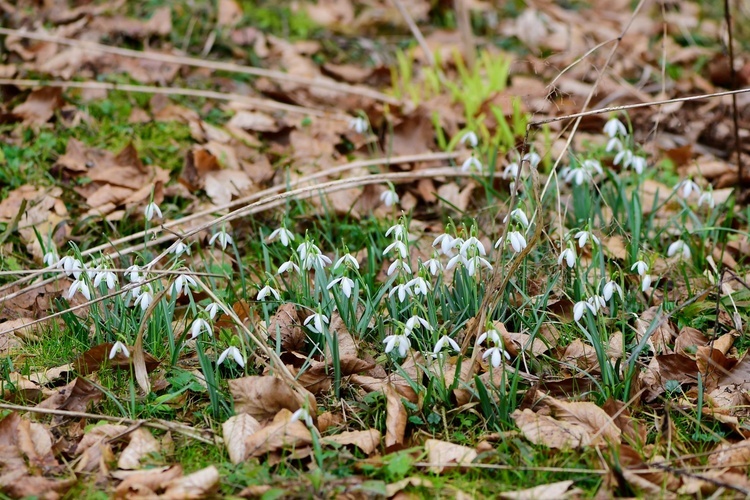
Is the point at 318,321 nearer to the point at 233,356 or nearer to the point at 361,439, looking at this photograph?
the point at 233,356

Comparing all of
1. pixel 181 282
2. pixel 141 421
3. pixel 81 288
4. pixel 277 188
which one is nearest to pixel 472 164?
pixel 277 188

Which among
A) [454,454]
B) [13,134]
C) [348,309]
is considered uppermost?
[13,134]

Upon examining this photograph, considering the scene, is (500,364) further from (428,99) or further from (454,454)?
(428,99)

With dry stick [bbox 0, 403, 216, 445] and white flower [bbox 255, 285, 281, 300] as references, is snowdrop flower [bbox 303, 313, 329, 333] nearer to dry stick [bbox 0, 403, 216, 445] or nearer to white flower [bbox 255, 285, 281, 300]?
white flower [bbox 255, 285, 281, 300]

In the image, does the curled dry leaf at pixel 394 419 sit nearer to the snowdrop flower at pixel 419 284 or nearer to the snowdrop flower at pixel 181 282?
the snowdrop flower at pixel 419 284

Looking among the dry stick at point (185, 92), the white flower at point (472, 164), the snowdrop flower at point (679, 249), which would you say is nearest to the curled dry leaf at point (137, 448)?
the white flower at point (472, 164)

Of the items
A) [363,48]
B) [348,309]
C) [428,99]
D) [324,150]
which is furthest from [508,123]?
[348,309]

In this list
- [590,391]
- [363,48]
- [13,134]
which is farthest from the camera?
[363,48]

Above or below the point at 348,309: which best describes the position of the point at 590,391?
below
